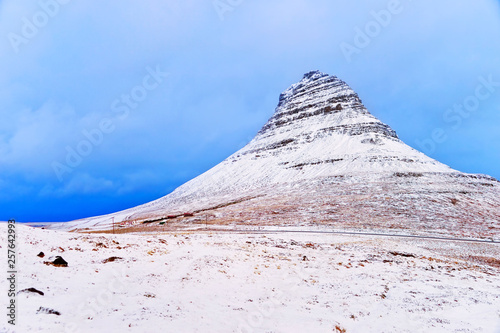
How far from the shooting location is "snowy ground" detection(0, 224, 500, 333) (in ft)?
29.9

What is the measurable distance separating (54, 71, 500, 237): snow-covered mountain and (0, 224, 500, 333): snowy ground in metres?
36.8

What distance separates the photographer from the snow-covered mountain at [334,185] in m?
58.2

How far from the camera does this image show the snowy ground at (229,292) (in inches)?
359

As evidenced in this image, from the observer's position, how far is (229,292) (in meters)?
12.4

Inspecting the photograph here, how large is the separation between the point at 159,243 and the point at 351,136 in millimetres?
133201

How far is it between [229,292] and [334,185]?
7721cm

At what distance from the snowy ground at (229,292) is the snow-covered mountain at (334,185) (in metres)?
36.8

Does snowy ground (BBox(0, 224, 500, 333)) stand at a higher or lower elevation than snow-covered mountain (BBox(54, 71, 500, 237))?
lower

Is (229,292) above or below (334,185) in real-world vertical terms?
below

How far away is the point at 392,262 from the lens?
2130cm

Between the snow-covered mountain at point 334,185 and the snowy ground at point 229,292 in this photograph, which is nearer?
the snowy ground at point 229,292

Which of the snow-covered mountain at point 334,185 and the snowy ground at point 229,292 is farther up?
the snow-covered mountain at point 334,185

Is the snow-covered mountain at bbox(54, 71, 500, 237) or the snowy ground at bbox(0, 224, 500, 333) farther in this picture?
the snow-covered mountain at bbox(54, 71, 500, 237)

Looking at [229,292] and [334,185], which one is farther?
[334,185]
